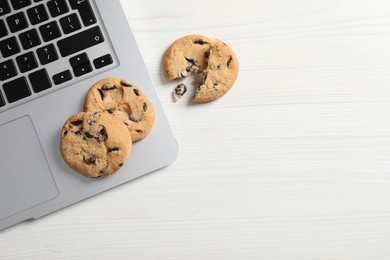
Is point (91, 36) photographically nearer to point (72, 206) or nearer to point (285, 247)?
point (72, 206)

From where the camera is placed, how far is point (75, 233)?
0.80m

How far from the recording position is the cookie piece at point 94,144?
76cm

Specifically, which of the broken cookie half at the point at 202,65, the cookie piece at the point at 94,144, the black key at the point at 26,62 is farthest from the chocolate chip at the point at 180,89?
the black key at the point at 26,62

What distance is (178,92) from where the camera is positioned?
0.81m

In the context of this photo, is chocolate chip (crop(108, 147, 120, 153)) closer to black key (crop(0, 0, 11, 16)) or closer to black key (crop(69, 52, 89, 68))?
black key (crop(69, 52, 89, 68))

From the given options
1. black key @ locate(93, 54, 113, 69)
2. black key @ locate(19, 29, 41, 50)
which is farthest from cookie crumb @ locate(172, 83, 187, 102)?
black key @ locate(19, 29, 41, 50)

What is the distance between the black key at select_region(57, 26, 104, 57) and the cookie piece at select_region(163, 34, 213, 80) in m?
0.11

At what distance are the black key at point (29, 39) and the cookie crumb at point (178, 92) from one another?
203mm

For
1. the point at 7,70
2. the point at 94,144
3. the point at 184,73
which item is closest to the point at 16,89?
the point at 7,70

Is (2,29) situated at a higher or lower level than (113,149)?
higher

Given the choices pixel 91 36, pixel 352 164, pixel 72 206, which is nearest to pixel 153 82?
pixel 91 36

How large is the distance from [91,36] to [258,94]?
26 cm

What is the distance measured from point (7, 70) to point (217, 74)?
0.96 ft

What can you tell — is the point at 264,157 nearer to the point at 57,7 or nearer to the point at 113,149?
the point at 113,149
